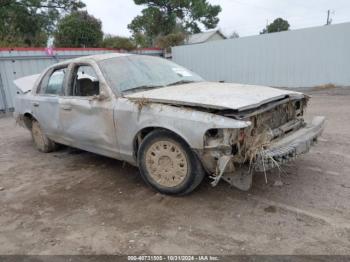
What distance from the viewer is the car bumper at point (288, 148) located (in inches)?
129

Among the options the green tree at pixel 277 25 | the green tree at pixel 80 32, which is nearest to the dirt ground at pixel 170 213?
the green tree at pixel 80 32

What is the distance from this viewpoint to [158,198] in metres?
3.93

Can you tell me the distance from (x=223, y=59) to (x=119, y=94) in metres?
12.1

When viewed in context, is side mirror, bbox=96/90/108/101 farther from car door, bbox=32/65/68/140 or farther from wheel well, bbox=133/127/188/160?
car door, bbox=32/65/68/140

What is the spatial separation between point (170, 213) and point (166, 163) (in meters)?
0.56

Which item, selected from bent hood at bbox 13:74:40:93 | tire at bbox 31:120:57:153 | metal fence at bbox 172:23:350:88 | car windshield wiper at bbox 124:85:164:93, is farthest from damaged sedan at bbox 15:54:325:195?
metal fence at bbox 172:23:350:88

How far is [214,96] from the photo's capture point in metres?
3.68

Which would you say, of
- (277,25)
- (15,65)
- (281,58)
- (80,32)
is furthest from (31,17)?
(277,25)

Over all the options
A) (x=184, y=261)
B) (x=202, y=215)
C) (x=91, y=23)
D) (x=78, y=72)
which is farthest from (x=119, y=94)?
(x=91, y=23)

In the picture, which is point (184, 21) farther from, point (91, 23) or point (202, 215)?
point (202, 215)

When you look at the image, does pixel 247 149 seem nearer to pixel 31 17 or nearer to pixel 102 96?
pixel 102 96

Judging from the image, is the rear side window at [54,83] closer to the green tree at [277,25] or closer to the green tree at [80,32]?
the green tree at [80,32]

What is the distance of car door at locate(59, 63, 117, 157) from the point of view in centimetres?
431

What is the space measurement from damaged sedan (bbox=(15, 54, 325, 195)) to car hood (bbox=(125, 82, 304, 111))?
0.03 feet
